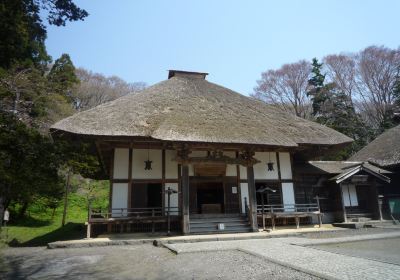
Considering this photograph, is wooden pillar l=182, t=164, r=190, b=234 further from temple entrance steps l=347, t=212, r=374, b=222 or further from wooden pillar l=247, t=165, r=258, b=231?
temple entrance steps l=347, t=212, r=374, b=222

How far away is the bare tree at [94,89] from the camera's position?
3159cm

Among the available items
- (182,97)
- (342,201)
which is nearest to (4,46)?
(182,97)

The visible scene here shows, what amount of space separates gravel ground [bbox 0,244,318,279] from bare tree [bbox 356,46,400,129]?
25452mm

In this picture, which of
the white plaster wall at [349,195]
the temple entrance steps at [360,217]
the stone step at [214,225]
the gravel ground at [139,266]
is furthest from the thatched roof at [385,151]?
the gravel ground at [139,266]

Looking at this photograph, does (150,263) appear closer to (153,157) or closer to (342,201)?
(153,157)

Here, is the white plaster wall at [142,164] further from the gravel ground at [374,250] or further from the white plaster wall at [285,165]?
the gravel ground at [374,250]

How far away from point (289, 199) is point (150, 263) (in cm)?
961

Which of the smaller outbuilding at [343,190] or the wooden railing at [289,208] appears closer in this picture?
the wooden railing at [289,208]

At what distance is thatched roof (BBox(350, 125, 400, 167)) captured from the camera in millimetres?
18594

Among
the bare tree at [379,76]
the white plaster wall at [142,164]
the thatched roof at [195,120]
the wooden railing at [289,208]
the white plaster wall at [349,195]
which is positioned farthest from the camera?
the bare tree at [379,76]

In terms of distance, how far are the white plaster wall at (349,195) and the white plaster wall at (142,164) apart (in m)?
9.98

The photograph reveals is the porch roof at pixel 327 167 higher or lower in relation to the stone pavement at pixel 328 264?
higher

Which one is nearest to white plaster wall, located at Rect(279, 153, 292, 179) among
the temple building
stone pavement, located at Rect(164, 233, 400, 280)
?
the temple building

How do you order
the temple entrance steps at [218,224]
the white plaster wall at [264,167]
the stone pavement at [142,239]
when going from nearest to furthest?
the stone pavement at [142,239]
the temple entrance steps at [218,224]
the white plaster wall at [264,167]
